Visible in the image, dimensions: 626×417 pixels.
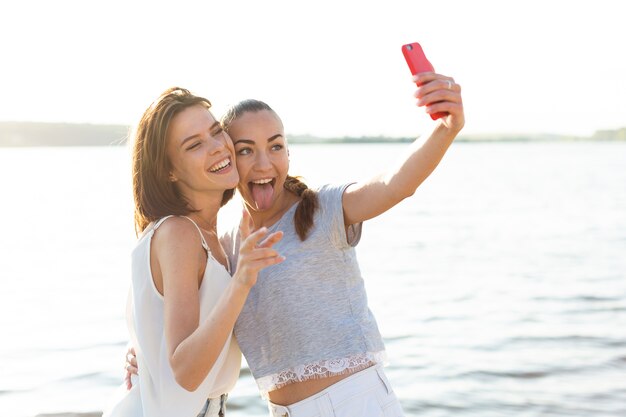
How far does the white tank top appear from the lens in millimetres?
3176

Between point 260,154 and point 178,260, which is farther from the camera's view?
point 260,154

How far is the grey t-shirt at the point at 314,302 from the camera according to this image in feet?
10.8

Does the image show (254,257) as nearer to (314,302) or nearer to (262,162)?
(314,302)

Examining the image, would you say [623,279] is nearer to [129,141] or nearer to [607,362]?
[607,362]

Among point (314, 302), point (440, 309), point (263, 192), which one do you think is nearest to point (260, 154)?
point (263, 192)

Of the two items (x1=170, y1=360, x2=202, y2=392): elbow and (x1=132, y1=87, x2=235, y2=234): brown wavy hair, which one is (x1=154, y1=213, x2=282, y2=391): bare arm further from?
(x1=132, y1=87, x2=235, y2=234): brown wavy hair

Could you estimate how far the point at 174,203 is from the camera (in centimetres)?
331

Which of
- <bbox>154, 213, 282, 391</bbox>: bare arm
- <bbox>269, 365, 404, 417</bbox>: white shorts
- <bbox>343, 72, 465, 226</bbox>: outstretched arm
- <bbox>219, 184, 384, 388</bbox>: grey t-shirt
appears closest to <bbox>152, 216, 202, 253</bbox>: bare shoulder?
<bbox>154, 213, 282, 391</bbox>: bare arm

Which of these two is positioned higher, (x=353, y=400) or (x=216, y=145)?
(x=216, y=145)

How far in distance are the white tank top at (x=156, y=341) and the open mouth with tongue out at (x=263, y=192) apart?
329 millimetres

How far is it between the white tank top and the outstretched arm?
0.60m

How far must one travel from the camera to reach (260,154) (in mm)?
3439

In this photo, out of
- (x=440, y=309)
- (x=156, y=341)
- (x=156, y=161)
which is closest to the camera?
(x=156, y=341)

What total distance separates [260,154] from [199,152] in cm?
27
